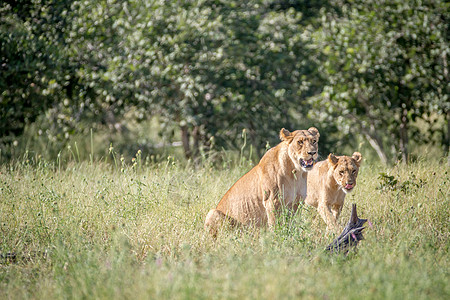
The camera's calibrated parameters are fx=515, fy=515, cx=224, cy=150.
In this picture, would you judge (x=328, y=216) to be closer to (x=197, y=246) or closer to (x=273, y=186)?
(x=273, y=186)

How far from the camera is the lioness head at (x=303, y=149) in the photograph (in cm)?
456

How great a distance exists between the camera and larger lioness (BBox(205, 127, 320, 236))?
183 inches

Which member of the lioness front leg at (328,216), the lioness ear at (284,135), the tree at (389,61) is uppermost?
the tree at (389,61)

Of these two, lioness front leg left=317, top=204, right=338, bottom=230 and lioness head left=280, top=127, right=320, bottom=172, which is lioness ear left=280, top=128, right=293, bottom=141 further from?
lioness front leg left=317, top=204, right=338, bottom=230

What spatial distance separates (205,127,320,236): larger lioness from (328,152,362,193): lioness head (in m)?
0.39

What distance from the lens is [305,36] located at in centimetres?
926

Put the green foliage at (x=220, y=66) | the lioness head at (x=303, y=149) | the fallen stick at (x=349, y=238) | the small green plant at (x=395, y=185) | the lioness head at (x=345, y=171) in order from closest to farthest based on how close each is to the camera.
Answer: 1. the fallen stick at (x=349, y=238)
2. the lioness head at (x=303, y=149)
3. the lioness head at (x=345, y=171)
4. the small green plant at (x=395, y=185)
5. the green foliage at (x=220, y=66)

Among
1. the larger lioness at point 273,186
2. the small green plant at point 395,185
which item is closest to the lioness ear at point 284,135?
the larger lioness at point 273,186

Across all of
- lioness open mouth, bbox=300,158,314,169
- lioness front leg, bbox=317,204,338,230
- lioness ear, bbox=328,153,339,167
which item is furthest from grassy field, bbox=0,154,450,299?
lioness ear, bbox=328,153,339,167

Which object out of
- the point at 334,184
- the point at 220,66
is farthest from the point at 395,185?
the point at 220,66

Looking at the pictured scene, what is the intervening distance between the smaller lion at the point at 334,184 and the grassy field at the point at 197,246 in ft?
0.59

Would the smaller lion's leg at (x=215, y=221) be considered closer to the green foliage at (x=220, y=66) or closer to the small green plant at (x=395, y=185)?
the small green plant at (x=395, y=185)

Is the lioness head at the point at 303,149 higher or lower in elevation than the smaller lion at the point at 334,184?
higher

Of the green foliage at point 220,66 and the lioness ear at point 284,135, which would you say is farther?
the green foliage at point 220,66
